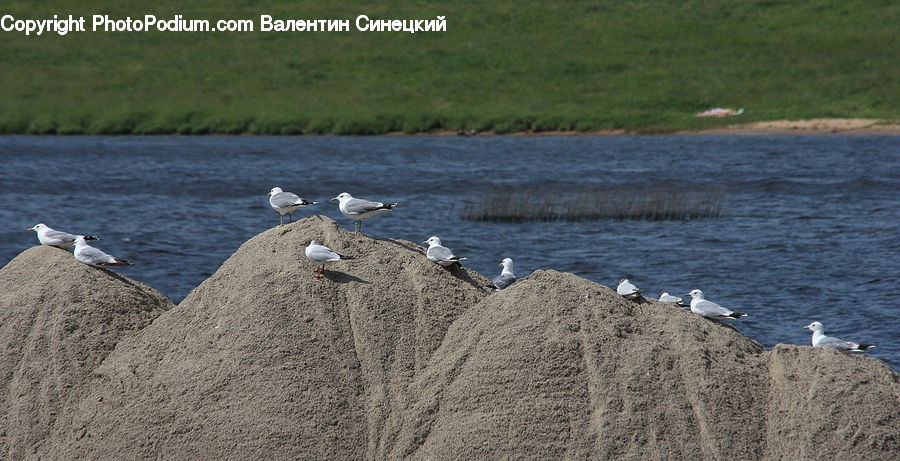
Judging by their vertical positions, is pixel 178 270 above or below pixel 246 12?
below

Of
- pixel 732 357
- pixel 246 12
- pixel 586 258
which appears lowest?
pixel 586 258

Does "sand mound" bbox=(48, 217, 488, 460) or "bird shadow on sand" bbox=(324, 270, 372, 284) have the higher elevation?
"bird shadow on sand" bbox=(324, 270, 372, 284)

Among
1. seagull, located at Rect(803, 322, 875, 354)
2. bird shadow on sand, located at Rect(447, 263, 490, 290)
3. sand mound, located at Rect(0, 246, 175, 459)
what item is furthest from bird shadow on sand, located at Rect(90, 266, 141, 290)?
seagull, located at Rect(803, 322, 875, 354)

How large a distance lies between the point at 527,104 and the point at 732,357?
2792 inches

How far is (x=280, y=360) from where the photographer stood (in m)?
10.0

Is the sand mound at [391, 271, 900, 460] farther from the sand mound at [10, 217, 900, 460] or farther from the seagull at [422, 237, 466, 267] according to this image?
the seagull at [422, 237, 466, 267]

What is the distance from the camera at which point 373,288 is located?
10742 millimetres

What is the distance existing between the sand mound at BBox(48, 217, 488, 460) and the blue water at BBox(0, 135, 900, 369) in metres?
8.42

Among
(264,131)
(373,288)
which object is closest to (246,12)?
(264,131)

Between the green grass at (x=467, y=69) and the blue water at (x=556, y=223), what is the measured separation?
10373 millimetres

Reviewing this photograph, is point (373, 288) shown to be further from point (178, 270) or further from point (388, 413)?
point (178, 270)

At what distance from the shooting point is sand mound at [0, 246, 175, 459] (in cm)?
1034

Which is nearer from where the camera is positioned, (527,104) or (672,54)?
(527,104)

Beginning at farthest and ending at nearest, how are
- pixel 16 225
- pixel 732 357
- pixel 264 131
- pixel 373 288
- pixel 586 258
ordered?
pixel 264 131 → pixel 16 225 → pixel 586 258 → pixel 373 288 → pixel 732 357
